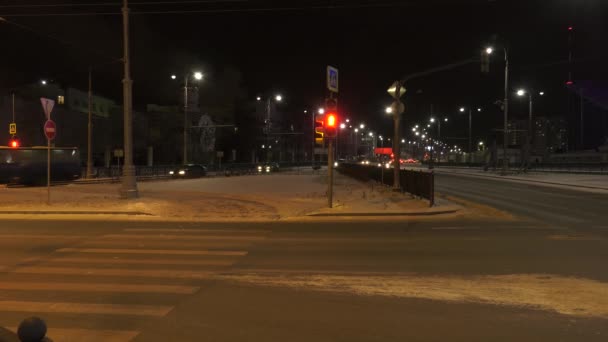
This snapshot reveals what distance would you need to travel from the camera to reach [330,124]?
18.0m

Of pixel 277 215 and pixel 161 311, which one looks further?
pixel 277 215

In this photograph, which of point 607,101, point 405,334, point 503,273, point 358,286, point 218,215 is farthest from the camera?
point 607,101

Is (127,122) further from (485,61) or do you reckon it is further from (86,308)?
(485,61)

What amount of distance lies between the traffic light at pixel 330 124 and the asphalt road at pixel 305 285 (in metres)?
6.32

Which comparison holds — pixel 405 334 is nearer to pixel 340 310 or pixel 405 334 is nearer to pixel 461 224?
pixel 340 310

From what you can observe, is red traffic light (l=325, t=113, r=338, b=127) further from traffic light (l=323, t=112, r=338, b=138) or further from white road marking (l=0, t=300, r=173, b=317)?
white road marking (l=0, t=300, r=173, b=317)

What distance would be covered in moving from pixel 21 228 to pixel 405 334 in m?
12.2

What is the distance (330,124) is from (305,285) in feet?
37.6

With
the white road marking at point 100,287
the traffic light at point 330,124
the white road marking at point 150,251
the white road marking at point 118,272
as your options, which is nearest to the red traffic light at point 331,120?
the traffic light at point 330,124

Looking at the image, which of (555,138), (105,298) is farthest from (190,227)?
(555,138)

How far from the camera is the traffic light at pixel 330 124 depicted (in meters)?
17.9

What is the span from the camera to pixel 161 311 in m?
5.86

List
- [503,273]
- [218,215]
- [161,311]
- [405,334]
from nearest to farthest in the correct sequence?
[405,334] → [161,311] → [503,273] → [218,215]

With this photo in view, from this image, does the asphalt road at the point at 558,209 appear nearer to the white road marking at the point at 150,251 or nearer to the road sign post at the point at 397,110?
the road sign post at the point at 397,110
